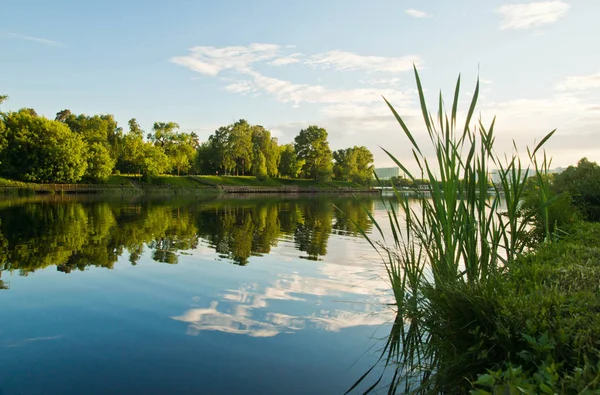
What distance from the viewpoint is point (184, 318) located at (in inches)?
271

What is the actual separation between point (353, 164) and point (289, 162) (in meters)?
18.0

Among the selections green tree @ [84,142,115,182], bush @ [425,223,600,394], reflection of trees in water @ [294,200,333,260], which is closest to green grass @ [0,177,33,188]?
green tree @ [84,142,115,182]

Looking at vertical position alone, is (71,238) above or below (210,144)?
below

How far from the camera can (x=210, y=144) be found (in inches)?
3738

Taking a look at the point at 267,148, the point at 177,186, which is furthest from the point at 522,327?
the point at 267,148

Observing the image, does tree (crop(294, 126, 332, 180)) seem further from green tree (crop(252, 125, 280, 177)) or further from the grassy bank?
green tree (crop(252, 125, 280, 177))

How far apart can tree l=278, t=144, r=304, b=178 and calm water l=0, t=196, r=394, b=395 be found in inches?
3258

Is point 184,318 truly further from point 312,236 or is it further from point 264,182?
point 264,182

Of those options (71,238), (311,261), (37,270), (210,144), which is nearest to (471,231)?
(311,261)

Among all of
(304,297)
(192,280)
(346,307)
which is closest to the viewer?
(346,307)

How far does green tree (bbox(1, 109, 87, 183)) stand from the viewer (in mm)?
55094

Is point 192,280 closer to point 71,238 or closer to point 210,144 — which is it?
point 71,238

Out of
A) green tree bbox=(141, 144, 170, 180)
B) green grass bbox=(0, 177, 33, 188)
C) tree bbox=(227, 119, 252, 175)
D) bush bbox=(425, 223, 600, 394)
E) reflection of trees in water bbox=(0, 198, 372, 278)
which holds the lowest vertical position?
reflection of trees in water bbox=(0, 198, 372, 278)

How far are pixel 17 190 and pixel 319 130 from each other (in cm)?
6704
